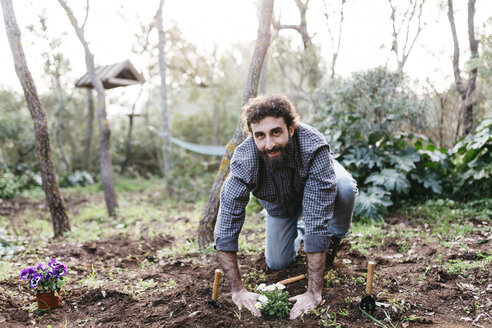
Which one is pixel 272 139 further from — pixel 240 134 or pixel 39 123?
pixel 39 123

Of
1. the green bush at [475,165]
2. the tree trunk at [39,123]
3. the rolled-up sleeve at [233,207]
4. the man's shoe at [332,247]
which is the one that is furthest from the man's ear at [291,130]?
the tree trunk at [39,123]

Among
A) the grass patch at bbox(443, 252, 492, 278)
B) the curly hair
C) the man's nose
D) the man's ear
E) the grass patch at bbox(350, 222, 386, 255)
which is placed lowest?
the grass patch at bbox(350, 222, 386, 255)

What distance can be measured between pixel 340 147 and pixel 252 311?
3.24 metres

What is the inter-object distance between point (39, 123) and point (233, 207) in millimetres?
3304

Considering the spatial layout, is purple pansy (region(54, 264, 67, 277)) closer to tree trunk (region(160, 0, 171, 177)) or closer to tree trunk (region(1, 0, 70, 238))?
tree trunk (region(1, 0, 70, 238))

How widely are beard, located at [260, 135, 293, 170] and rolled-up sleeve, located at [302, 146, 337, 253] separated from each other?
0.56ft

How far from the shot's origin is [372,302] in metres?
2.01

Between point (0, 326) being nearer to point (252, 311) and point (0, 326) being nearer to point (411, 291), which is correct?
point (252, 311)

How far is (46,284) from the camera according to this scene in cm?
230

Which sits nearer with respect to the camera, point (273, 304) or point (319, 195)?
point (273, 304)

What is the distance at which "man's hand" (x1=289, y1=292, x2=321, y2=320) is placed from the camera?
2029 mm

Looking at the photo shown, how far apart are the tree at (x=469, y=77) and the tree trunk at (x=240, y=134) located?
145 inches

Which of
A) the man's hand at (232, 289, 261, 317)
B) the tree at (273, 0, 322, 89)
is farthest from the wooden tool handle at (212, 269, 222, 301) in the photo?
the tree at (273, 0, 322, 89)

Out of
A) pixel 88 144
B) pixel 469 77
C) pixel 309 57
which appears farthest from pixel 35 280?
pixel 88 144
